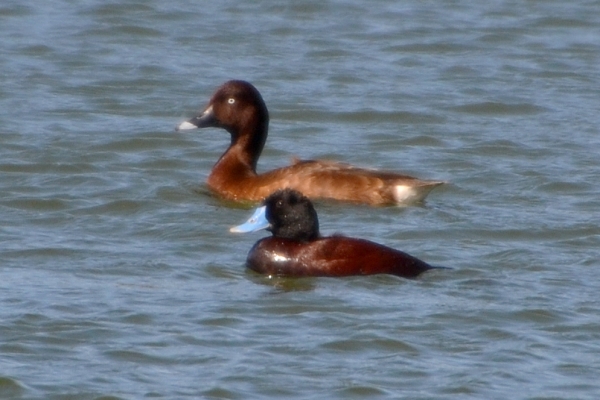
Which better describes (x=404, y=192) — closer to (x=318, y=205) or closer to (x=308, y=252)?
(x=318, y=205)

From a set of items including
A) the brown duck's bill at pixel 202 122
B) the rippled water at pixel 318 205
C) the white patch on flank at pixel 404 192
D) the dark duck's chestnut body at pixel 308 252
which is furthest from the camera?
the brown duck's bill at pixel 202 122

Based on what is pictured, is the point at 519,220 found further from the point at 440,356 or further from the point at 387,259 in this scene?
the point at 440,356

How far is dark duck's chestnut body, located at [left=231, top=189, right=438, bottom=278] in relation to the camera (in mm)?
8719

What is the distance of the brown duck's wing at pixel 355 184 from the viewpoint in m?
10.6

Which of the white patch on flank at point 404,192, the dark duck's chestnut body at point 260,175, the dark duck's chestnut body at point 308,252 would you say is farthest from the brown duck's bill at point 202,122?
the dark duck's chestnut body at point 308,252

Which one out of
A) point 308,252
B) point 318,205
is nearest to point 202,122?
point 318,205

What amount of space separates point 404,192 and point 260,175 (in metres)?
1.18

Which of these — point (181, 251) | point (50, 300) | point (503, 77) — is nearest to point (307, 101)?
point (503, 77)

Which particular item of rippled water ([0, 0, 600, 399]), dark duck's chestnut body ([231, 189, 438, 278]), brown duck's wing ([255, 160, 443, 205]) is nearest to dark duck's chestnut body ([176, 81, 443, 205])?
brown duck's wing ([255, 160, 443, 205])

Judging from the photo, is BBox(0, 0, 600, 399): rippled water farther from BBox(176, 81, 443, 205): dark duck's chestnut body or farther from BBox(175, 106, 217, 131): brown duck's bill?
BBox(175, 106, 217, 131): brown duck's bill

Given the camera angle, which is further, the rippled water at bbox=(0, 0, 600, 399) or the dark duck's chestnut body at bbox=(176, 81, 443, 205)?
the dark duck's chestnut body at bbox=(176, 81, 443, 205)

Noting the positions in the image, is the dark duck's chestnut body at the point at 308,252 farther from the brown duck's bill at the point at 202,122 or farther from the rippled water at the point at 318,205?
the brown duck's bill at the point at 202,122

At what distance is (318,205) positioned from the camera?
10.7 metres

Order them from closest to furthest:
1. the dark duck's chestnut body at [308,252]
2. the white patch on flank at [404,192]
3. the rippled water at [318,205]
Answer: the rippled water at [318,205] < the dark duck's chestnut body at [308,252] < the white patch on flank at [404,192]
